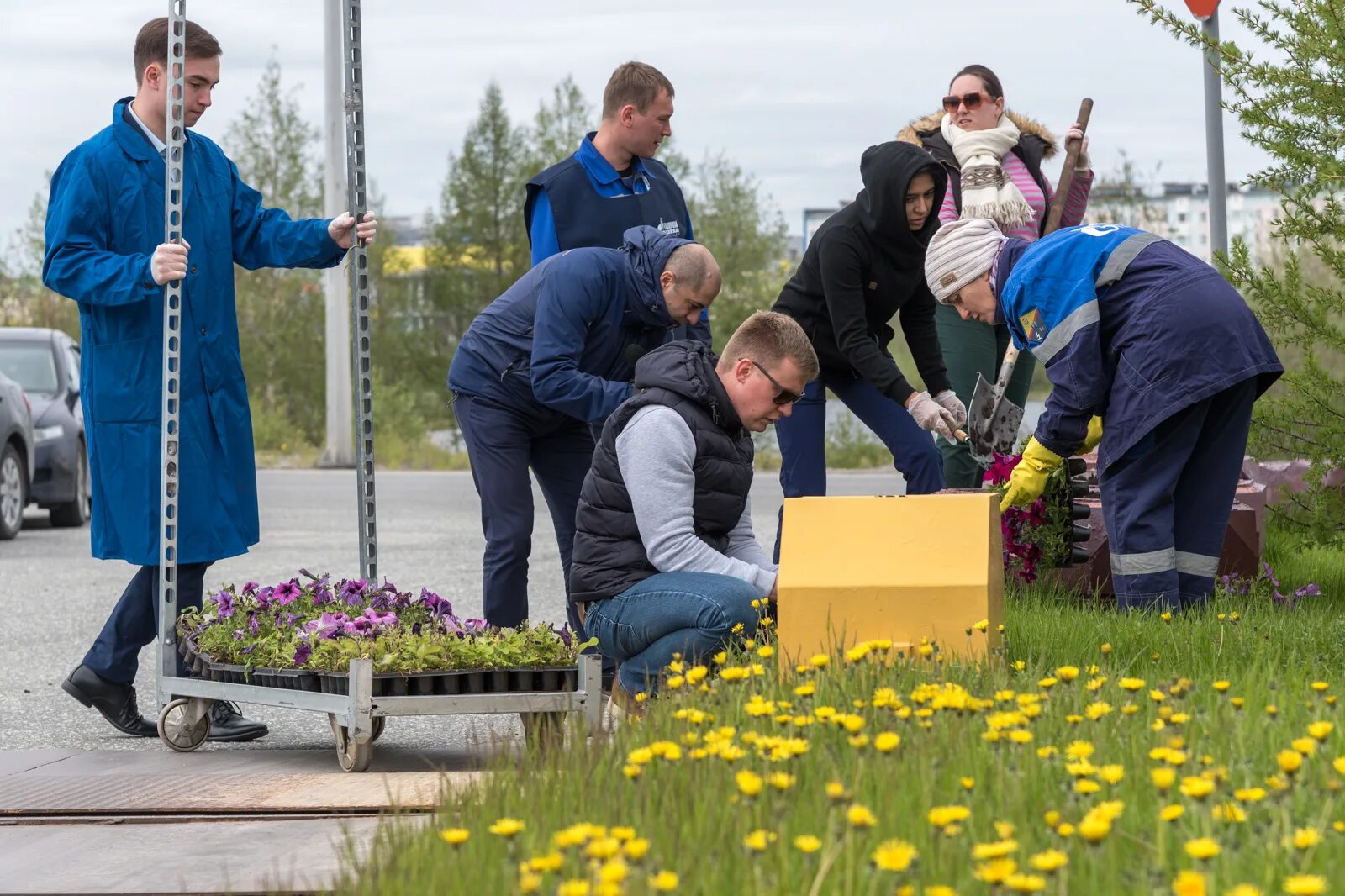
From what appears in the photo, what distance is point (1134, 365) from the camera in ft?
17.1

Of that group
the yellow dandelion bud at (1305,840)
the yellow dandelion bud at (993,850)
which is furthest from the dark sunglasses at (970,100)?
the yellow dandelion bud at (993,850)

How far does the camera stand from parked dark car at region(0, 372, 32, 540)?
13.3 m

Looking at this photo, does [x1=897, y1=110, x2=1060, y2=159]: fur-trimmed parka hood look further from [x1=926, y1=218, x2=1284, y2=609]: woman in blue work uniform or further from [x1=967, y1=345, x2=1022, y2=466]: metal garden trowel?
[x1=926, y1=218, x2=1284, y2=609]: woman in blue work uniform

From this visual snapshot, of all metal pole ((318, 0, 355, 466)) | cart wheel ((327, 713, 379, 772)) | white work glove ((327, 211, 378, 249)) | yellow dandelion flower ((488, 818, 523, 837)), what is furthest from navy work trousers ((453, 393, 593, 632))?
metal pole ((318, 0, 355, 466))

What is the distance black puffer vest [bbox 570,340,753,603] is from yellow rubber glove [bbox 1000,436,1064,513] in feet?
3.31

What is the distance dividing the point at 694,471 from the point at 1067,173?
3284 mm

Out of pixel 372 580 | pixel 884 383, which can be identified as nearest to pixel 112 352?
pixel 372 580

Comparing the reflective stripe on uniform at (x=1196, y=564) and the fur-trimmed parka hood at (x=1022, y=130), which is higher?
the fur-trimmed parka hood at (x=1022, y=130)

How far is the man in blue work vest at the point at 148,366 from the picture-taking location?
216 inches

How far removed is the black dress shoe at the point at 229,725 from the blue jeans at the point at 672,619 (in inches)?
51.9

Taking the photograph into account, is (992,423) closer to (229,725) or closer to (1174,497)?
(1174,497)

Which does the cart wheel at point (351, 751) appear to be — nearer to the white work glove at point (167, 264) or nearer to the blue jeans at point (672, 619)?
the blue jeans at point (672, 619)

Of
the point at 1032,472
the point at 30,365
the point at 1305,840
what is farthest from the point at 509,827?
the point at 30,365

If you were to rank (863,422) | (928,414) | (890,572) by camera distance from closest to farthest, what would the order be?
(890,572)
(928,414)
(863,422)
